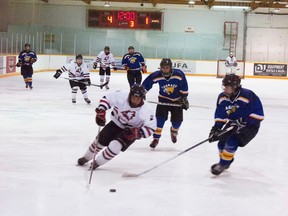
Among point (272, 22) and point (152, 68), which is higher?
point (272, 22)

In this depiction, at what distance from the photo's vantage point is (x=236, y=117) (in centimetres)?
400

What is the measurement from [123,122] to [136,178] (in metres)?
A: 0.46

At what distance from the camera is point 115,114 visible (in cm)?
400

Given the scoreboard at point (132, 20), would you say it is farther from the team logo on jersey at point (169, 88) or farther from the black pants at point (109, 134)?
the black pants at point (109, 134)

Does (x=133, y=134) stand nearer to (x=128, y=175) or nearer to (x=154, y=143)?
(x=128, y=175)

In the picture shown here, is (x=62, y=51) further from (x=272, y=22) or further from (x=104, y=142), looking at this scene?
(x=104, y=142)

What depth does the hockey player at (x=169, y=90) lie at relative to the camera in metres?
5.17

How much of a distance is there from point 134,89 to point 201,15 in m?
22.2

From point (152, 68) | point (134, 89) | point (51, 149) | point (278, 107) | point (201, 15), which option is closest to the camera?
point (134, 89)

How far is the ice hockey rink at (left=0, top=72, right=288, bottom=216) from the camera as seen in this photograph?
303cm

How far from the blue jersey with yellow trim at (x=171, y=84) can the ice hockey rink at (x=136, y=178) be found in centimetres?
56

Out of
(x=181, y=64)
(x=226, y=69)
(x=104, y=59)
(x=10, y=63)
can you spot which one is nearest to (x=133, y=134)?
(x=104, y=59)

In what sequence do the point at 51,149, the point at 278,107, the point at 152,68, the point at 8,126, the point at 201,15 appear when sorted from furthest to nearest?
the point at 201,15 < the point at 152,68 < the point at 278,107 < the point at 8,126 < the point at 51,149

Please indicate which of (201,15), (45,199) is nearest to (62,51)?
(201,15)
